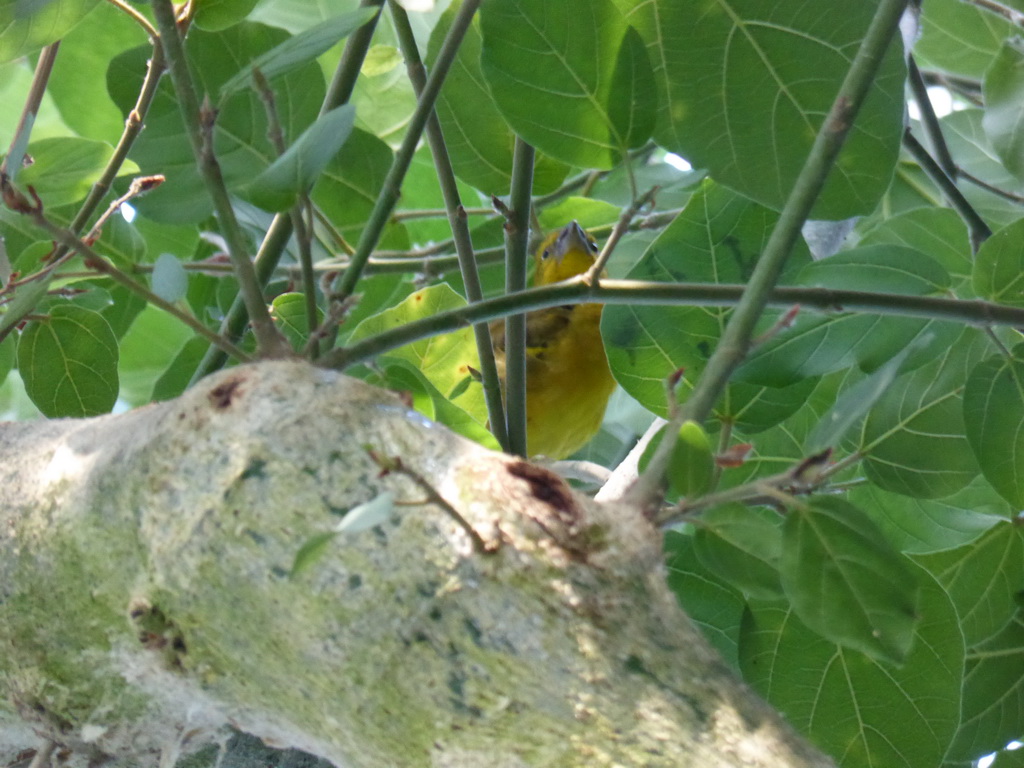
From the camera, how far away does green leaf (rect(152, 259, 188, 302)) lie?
774mm

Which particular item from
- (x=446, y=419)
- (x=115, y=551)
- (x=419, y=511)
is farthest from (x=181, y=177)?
(x=419, y=511)

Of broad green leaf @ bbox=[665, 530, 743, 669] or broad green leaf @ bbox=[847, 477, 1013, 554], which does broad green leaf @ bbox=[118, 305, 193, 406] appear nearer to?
broad green leaf @ bbox=[665, 530, 743, 669]

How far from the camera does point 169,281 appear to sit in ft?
2.55

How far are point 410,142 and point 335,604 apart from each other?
51 centimetres

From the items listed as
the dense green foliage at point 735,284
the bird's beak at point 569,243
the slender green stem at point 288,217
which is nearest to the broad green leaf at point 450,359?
the dense green foliage at point 735,284

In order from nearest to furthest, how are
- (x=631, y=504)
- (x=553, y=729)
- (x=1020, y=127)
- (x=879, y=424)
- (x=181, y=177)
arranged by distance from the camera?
(x=553, y=729) < (x=631, y=504) < (x=879, y=424) < (x=1020, y=127) < (x=181, y=177)

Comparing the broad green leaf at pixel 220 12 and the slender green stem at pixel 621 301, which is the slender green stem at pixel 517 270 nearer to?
the slender green stem at pixel 621 301

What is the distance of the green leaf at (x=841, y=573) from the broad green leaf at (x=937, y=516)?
45 cm

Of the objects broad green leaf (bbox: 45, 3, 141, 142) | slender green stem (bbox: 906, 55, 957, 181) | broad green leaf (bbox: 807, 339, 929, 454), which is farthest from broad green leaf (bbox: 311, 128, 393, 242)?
broad green leaf (bbox: 807, 339, 929, 454)

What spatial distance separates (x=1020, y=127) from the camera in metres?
1.00

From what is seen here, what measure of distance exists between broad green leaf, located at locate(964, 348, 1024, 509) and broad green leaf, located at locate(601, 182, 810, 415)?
7.5 inches

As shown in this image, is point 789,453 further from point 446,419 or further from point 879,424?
point 446,419

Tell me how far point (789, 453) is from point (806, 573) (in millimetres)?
491

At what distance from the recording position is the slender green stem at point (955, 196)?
43.5 inches
